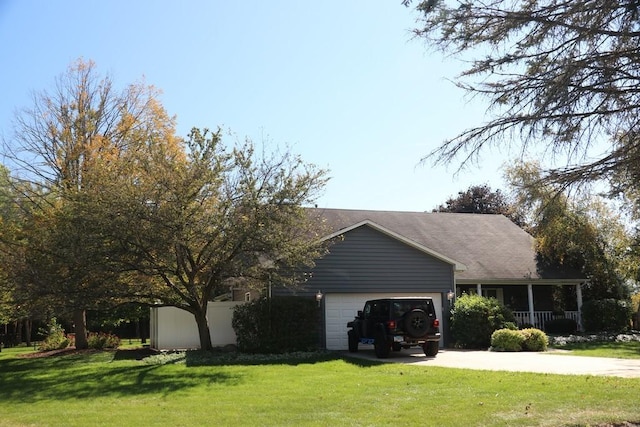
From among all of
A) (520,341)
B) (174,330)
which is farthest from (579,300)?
(174,330)

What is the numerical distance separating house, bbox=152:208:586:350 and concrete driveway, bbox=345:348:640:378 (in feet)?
9.14

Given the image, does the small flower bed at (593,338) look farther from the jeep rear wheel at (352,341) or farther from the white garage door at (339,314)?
the jeep rear wheel at (352,341)

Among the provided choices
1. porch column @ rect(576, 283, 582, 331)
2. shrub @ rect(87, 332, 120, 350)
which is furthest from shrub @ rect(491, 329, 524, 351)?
shrub @ rect(87, 332, 120, 350)

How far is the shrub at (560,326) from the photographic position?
86.2 feet

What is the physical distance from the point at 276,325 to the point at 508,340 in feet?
25.5

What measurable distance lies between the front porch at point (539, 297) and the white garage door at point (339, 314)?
6876mm

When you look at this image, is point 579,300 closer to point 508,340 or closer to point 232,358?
point 508,340

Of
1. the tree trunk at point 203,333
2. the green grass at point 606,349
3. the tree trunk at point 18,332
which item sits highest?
the tree trunk at point 203,333

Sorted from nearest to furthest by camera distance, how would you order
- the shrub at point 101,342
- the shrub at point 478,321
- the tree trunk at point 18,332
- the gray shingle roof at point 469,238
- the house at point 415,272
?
the shrub at point 478,321, the house at point 415,272, the shrub at point 101,342, the gray shingle roof at point 469,238, the tree trunk at point 18,332

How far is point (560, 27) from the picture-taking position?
7.30 metres

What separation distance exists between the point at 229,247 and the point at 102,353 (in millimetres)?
7651

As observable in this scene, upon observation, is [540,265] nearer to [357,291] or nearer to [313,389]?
[357,291]

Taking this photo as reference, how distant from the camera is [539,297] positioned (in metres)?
28.4

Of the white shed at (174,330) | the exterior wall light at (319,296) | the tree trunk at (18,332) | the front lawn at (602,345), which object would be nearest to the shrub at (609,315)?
the front lawn at (602,345)
